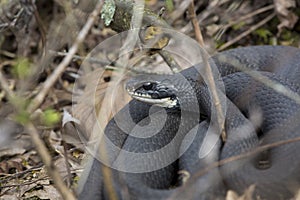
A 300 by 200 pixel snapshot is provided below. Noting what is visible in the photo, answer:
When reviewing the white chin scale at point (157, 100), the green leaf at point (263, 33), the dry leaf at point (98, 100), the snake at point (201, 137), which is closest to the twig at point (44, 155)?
the snake at point (201, 137)

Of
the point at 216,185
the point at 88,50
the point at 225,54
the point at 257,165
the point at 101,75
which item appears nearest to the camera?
the point at 216,185

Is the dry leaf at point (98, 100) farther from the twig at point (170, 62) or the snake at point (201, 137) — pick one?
the snake at point (201, 137)

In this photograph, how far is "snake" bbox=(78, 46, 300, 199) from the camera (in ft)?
15.6

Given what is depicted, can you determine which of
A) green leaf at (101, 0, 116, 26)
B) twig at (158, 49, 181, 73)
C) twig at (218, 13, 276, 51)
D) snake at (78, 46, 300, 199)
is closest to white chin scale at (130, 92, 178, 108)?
snake at (78, 46, 300, 199)

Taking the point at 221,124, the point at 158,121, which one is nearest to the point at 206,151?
the point at 221,124

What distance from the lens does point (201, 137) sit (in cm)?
545

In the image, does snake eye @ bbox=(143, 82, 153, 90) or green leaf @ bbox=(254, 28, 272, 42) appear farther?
green leaf @ bbox=(254, 28, 272, 42)

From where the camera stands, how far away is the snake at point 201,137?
4766 mm

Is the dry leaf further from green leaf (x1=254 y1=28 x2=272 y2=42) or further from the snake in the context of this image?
green leaf (x1=254 y1=28 x2=272 y2=42)

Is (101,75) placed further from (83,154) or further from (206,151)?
(206,151)

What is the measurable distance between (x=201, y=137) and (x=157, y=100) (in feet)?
3.04

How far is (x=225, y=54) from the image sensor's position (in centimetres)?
740

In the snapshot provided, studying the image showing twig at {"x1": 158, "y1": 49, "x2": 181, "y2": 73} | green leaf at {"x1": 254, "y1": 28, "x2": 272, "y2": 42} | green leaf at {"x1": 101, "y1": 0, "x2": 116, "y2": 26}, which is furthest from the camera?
green leaf at {"x1": 254, "y1": 28, "x2": 272, "y2": 42}

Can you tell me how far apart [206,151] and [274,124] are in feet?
2.86
